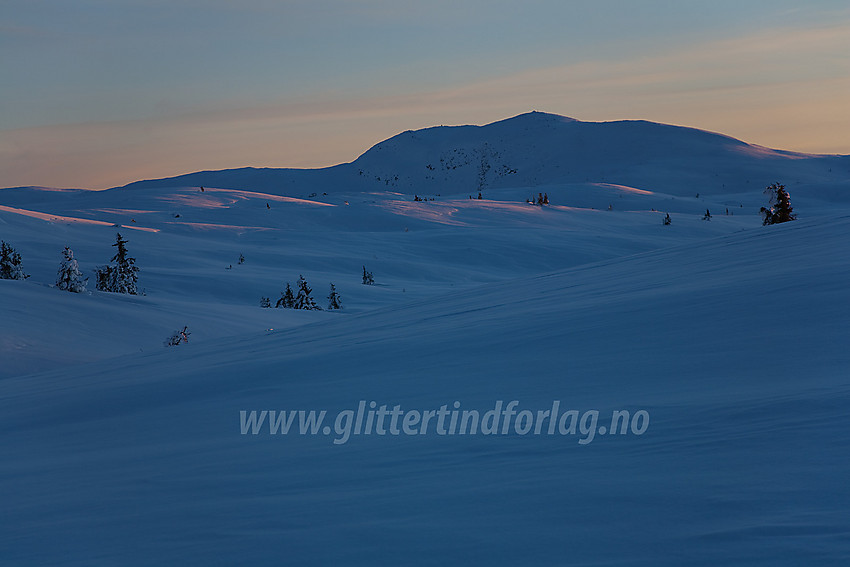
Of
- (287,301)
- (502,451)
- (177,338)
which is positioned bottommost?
(287,301)

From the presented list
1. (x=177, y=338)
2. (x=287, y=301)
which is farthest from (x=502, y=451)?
(x=287, y=301)

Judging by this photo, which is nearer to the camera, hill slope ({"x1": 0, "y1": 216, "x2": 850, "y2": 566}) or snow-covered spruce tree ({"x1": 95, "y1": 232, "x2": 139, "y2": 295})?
hill slope ({"x1": 0, "y1": 216, "x2": 850, "y2": 566})

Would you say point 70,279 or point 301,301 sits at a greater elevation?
point 70,279

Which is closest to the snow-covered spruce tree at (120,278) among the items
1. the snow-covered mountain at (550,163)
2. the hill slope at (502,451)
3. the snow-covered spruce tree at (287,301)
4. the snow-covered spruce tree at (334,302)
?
the snow-covered spruce tree at (287,301)

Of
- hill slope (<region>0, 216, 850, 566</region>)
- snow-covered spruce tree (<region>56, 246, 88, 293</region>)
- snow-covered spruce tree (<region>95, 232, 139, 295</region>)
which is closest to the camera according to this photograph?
hill slope (<region>0, 216, 850, 566</region>)

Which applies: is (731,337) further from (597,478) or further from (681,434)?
(597,478)

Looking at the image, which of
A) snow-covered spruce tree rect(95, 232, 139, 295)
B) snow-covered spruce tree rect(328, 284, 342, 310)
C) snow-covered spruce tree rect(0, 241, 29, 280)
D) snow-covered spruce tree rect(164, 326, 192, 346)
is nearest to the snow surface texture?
snow-covered spruce tree rect(164, 326, 192, 346)

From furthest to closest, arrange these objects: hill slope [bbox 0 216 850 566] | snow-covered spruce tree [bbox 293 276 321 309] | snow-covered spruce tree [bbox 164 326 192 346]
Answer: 1. snow-covered spruce tree [bbox 293 276 321 309]
2. snow-covered spruce tree [bbox 164 326 192 346]
3. hill slope [bbox 0 216 850 566]

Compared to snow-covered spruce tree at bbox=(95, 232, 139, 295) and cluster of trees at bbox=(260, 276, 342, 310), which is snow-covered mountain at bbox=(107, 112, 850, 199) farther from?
snow-covered spruce tree at bbox=(95, 232, 139, 295)

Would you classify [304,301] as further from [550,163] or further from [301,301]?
[550,163]

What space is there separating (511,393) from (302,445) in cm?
73

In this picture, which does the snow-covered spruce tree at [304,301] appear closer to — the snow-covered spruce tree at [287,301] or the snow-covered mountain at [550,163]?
the snow-covered spruce tree at [287,301]

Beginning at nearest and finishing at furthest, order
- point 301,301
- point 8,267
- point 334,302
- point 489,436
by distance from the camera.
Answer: point 489,436 → point 8,267 → point 301,301 → point 334,302

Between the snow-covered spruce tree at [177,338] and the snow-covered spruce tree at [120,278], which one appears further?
the snow-covered spruce tree at [120,278]
